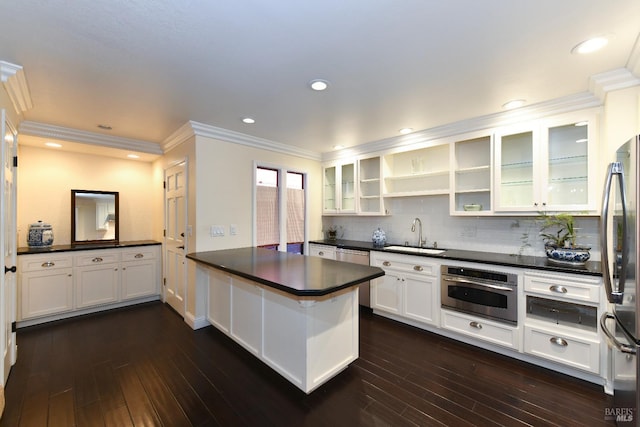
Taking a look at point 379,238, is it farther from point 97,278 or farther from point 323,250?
point 97,278

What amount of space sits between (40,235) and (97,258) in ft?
2.36

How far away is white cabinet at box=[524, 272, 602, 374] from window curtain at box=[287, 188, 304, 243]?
10.00 ft

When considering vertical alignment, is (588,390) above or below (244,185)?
below

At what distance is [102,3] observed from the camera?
135 centimetres

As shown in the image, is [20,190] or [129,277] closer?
[20,190]

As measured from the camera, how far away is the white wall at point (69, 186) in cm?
362

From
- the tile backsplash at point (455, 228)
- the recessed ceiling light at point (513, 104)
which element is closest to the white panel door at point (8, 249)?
the tile backsplash at point (455, 228)

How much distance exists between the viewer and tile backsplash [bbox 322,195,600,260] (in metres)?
2.84

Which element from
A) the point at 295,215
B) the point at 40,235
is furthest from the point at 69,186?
the point at 295,215

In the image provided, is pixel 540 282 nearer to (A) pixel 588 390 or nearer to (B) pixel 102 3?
(A) pixel 588 390

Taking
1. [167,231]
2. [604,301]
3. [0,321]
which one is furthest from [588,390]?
[167,231]

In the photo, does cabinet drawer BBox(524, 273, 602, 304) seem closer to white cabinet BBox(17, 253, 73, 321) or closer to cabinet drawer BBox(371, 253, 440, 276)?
cabinet drawer BBox(371, 253, 440, 276)

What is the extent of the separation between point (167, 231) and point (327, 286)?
128 inches

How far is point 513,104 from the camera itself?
259cm
